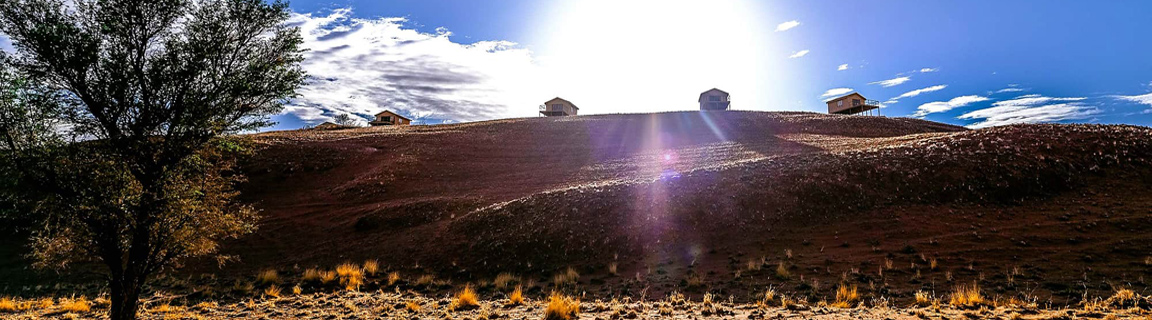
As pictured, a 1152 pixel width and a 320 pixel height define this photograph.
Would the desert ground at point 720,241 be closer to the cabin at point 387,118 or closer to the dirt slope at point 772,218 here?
the dirt slope at point 772,218

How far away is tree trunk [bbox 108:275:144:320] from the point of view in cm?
1119

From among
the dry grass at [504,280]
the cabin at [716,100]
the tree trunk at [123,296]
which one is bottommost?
the dry grass at [504,280]

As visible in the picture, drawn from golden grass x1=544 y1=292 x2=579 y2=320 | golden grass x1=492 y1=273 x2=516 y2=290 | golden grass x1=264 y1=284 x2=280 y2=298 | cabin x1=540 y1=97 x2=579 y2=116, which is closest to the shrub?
golden grass x1=264 y1=284 x2=280 y2=298

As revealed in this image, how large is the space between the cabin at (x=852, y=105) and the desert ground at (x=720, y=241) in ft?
123

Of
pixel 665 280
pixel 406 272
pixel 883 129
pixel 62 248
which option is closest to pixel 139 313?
pixel 62 248

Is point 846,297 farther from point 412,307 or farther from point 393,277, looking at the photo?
point 393,277

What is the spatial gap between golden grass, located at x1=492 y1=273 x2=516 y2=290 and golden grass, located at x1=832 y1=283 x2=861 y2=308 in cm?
926

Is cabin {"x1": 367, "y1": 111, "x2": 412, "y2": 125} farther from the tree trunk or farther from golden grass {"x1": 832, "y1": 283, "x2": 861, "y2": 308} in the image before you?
golden grass {"x1": 832, "y1": 283, "x2": 861, "y2": 308}

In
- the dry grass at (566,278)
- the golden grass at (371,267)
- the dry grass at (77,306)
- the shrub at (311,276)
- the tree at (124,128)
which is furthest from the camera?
the golden grass at (371,267)

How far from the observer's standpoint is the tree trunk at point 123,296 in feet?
36.7

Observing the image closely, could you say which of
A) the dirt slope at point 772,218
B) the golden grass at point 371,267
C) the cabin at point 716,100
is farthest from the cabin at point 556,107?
the golden grass at point 371,267

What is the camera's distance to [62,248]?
1125 cm

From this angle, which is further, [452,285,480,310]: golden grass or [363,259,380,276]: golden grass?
[363,259,380,276]: golden grass

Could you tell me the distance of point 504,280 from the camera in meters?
16.5
